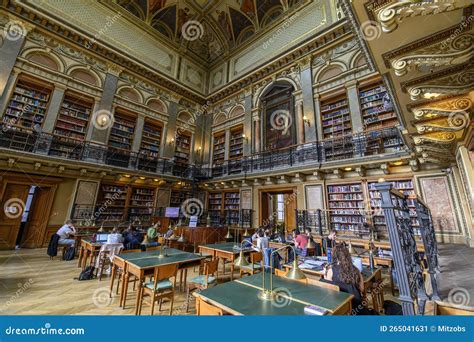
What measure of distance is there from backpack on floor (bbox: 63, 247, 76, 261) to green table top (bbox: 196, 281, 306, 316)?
5.37 meters

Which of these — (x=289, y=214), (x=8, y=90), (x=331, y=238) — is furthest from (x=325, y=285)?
(x=8, y=90)

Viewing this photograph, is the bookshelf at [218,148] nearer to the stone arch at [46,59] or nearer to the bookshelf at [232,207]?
the bookshelf at [232,207]

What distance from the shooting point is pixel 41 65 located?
6.75 m

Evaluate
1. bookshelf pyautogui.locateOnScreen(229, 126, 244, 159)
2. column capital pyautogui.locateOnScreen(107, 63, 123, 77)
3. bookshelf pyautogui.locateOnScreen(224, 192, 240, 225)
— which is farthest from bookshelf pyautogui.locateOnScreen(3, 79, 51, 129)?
bookshelf pyautogui.locateOnScreen(224, 192, 240, 225)

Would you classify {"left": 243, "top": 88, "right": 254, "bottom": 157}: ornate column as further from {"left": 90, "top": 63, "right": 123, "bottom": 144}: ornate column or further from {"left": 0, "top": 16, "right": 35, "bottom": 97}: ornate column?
{"left": 0, "top": 16, "right": 35, "bottom": 97}: ornate column

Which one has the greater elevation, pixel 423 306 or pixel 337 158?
pixel 337 158

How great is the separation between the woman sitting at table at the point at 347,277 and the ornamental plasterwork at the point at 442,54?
6.10 feet

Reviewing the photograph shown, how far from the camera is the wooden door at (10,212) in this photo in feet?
19.0

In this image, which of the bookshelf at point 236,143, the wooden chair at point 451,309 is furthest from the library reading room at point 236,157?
the bookshelf at point 236,143

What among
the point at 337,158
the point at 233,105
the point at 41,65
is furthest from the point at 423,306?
the point at 41,65

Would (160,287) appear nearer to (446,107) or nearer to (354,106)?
(446,107)

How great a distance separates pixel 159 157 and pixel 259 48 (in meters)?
7.38

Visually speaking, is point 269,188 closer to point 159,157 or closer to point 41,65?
point 159,157

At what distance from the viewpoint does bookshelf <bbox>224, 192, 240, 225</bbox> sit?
8594 millimetres
